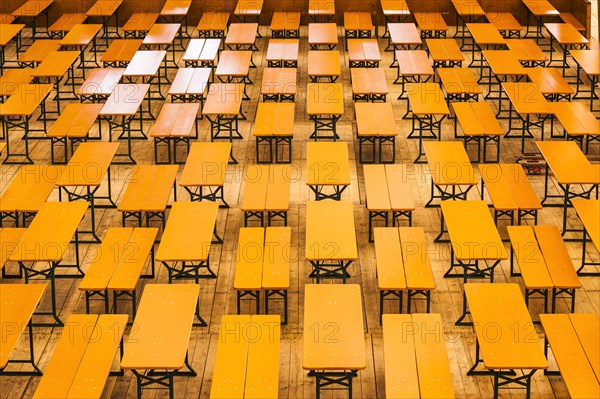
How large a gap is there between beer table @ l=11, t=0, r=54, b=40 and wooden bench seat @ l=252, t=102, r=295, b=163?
732 centimetres

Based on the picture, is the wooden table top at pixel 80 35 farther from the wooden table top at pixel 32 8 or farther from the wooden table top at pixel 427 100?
the wooden table top at pixel 427 100

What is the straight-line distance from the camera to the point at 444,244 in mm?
14828

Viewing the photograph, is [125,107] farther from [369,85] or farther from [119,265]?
[119,265]

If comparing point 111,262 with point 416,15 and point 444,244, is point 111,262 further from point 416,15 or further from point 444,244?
point 416,15

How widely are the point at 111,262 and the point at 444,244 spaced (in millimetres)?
4705

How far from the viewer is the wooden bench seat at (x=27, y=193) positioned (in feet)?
46.6

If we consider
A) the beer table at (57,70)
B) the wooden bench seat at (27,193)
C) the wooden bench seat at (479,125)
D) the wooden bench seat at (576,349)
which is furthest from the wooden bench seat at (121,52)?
the wooden bench seat at (576,349)

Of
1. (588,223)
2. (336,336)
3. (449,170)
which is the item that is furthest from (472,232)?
(336,336)

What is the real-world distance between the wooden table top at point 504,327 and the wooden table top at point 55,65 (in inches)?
377

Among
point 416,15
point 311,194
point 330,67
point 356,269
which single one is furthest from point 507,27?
point 356,269

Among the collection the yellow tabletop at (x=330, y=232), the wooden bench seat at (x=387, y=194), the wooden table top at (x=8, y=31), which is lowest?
the wooden table top at (x=8, y=31)

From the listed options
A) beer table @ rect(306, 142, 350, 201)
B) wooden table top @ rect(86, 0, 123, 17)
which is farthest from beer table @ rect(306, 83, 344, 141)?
wooden table top @ rect(86, 0, 123, 17)

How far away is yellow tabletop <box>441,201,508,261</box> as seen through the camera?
12938mm

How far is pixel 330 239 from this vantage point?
13180 mm
